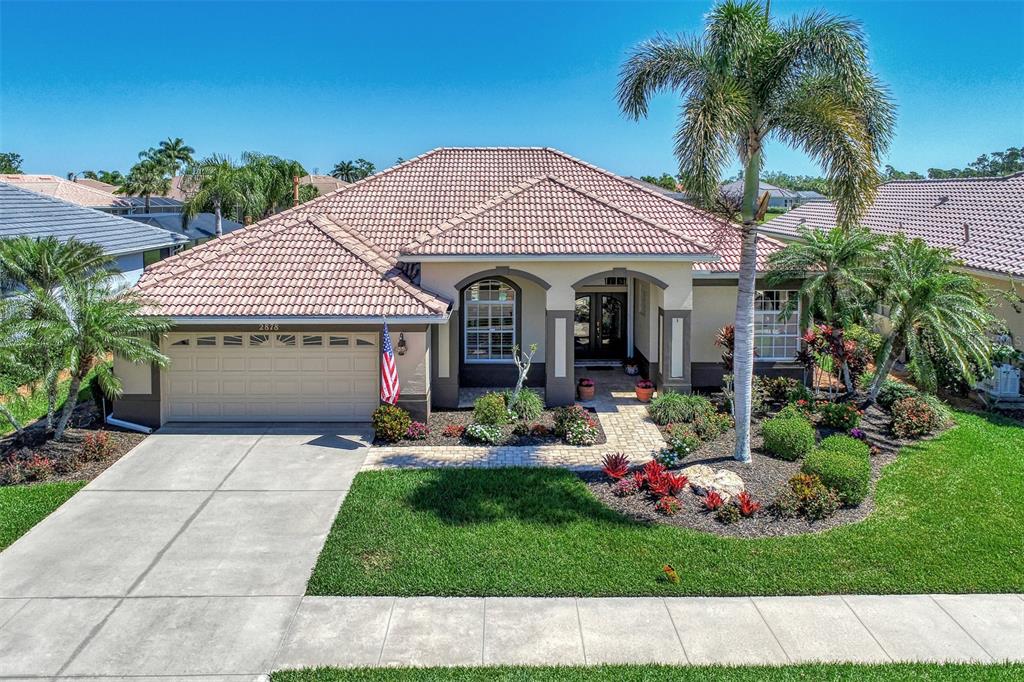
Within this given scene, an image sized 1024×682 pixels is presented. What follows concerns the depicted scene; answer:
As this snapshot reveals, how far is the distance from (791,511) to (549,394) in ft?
23.8

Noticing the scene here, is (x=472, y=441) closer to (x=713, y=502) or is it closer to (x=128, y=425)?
(x=713, y=502)

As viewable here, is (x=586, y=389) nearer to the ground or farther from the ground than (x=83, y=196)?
nearer to the ground

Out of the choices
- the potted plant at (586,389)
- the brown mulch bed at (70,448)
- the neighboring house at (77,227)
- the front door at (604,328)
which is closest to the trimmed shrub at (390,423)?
the brown mulch bed at (70,448)

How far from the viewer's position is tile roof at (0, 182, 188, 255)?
2225cm

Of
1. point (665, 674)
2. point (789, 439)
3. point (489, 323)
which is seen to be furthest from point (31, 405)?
point (789, 439)

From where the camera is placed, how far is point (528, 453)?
15.0 meters

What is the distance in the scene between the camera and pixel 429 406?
17.1 m

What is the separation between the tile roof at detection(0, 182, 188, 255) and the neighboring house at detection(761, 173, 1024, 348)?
23.1 meters

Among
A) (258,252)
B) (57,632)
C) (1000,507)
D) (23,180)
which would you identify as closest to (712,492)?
(1000,507)

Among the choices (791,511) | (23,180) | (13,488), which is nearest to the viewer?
(791,511)

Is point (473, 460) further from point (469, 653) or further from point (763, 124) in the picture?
point (763, 124)

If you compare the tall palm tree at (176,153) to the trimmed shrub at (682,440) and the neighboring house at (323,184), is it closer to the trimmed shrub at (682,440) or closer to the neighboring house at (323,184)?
the neighboring house at (323,184)

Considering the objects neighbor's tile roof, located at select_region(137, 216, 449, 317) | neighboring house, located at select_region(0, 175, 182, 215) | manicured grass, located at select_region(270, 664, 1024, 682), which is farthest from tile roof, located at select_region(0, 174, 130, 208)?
manicured grass, located at select_region(270, 664, 1024, 682)

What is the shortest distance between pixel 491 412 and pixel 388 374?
2286mm
